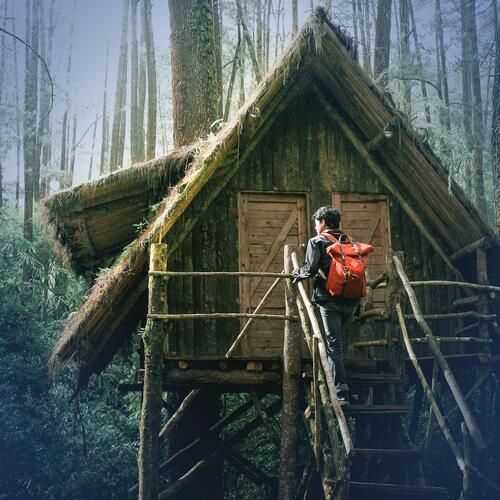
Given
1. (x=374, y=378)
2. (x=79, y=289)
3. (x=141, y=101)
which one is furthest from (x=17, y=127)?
(x=374, y=378)

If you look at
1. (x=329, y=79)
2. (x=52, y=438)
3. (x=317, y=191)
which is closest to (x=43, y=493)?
(x=52, y=438)

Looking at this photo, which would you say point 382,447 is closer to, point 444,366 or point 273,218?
point 444,366

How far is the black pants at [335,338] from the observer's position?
6.42 meters

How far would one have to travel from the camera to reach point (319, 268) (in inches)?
260

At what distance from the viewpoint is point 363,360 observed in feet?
26.3

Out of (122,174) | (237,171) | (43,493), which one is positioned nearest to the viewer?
(122,174)

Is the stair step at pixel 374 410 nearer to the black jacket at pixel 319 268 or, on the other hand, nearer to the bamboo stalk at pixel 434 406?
the bamboo stalk at pixel 434 406

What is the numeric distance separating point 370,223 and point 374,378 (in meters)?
3.12

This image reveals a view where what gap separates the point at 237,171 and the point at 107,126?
1023 inches

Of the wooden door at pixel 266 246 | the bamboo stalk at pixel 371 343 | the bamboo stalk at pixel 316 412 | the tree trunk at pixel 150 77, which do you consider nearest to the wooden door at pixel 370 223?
the wooden door at pixel 266 246

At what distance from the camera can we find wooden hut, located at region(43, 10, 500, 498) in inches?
331

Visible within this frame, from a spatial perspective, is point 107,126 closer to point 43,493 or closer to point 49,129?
point 49,129

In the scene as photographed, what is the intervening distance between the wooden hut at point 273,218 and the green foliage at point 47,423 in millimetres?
2107

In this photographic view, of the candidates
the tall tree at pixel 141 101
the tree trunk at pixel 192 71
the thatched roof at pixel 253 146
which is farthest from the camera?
the tall tree at pixel 141 101
